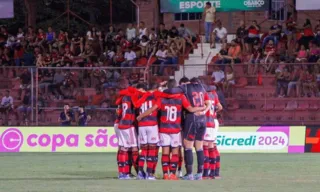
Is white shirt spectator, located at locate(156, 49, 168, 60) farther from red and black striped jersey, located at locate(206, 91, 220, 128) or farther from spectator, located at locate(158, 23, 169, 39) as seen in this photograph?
red and black striped jersey, located at locate(206, 91, 220, 128)

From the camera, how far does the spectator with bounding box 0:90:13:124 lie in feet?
108

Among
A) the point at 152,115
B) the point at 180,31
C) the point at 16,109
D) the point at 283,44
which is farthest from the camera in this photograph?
the point at 180,31

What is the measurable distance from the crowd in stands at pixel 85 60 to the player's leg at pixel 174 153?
38.2 feet

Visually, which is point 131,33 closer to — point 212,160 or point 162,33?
point 162,33

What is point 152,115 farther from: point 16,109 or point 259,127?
point 16,109

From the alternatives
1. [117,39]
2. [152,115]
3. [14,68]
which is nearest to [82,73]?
[14,68]

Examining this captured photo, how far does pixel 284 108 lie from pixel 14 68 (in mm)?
9403

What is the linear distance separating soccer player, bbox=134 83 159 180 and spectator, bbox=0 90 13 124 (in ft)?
45.3

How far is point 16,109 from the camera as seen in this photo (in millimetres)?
32688

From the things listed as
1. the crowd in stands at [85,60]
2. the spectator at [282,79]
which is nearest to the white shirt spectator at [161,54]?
the crowd in stands at [85,60]

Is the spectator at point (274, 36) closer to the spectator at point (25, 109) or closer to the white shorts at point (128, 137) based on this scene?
the spectator at point (25, 109)

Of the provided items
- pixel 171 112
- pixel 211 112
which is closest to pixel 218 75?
pixel 211 112

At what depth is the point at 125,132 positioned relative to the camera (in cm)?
1998

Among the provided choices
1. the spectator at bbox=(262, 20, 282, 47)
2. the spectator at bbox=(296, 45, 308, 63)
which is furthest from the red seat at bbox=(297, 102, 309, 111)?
the spectator at bbox=(262, 20, 282, 47)
